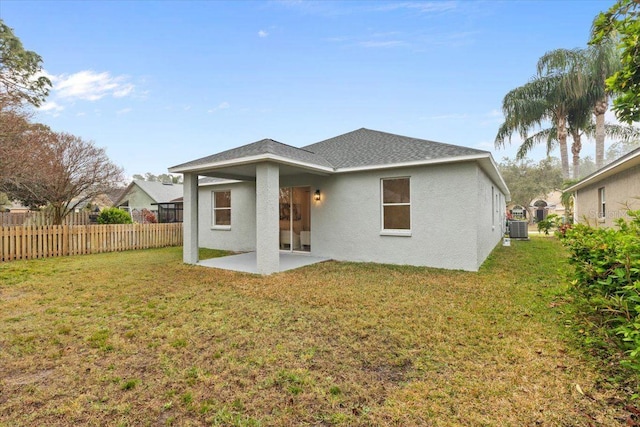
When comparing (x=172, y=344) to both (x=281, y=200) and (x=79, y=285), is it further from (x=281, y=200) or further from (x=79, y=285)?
(x=281, y=200)

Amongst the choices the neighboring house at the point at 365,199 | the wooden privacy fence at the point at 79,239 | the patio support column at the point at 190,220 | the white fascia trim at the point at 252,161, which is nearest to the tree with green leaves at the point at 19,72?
the wooden privacy fence at the point at 79,239

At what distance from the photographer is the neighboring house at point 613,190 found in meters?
8.89

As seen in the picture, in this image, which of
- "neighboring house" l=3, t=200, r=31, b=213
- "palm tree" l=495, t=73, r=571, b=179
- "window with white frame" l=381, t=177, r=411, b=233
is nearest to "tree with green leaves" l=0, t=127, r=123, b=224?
"neighboring house" l=3, t=200, r=31, b=213

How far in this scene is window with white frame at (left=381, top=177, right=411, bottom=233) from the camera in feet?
28.6

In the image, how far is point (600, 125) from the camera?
1778cm

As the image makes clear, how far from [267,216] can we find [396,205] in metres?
3.86

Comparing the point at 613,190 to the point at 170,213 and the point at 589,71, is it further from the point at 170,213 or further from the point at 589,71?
the point at 170,213

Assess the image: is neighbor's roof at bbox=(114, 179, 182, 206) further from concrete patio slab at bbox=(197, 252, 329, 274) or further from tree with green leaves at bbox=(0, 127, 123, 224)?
concrete patio slab at bbox=(197, 252, 329, 274)

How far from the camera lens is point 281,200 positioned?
11.3m

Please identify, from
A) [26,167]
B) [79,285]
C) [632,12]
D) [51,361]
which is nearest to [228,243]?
Answer: [79,285]

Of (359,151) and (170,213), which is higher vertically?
(359,151)

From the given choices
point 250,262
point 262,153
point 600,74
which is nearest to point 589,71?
point 600,74

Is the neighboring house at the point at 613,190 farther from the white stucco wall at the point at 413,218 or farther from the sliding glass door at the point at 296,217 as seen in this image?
the sliding glass door at the point at 296,217

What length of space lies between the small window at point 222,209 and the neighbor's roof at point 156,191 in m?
19.5
